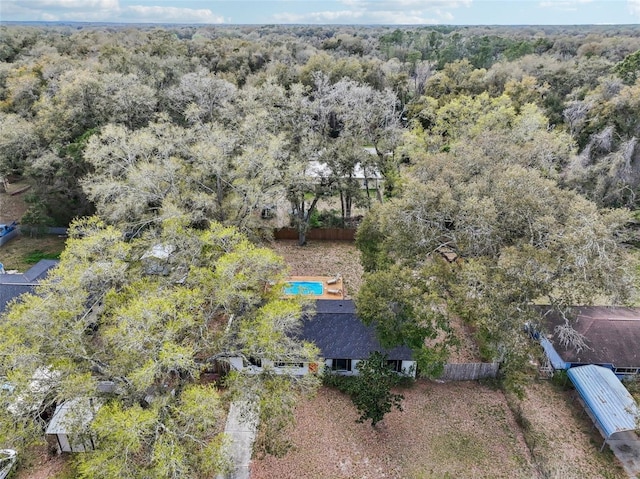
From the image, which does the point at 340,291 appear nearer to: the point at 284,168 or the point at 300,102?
the point at 284,168

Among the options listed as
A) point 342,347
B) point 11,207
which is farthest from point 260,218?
point 11,207

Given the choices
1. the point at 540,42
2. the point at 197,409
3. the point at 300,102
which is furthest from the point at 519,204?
the point at 540,42

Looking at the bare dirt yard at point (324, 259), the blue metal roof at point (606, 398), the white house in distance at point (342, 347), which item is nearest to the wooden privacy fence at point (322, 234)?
the bare dirt yard at point (324, 259)

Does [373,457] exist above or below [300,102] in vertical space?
below

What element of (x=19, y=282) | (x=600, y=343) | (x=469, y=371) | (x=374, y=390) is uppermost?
(x=19, y=282)

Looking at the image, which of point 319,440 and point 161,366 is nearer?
point 161,366

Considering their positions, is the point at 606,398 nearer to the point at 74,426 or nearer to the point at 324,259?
the point at 324,259
